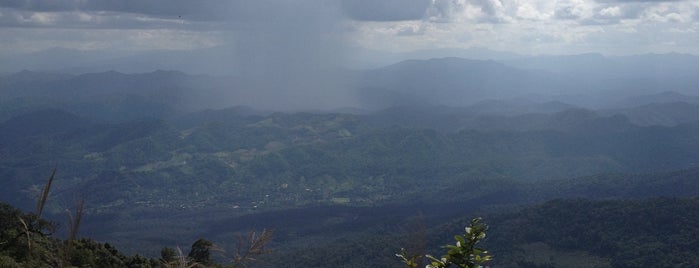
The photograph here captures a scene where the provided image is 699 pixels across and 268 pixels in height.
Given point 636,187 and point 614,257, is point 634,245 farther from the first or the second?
point 636,187

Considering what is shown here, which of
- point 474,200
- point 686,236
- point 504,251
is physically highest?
point 686,236

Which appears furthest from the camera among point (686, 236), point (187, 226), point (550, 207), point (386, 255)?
point (187, 226)

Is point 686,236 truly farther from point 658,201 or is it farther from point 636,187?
point 636,187

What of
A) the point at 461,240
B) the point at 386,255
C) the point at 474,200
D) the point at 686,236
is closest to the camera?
the point at 461,240

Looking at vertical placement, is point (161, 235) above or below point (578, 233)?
below

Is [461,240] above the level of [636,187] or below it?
above

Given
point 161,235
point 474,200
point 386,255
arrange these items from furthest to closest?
point 474,200 → point 161,235 → point 386,255

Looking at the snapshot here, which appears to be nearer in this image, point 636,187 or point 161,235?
point 161,235

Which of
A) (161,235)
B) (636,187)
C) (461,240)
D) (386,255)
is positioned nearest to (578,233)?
(386,255)

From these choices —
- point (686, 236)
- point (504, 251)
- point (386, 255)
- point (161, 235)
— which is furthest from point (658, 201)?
point (161, 235)
